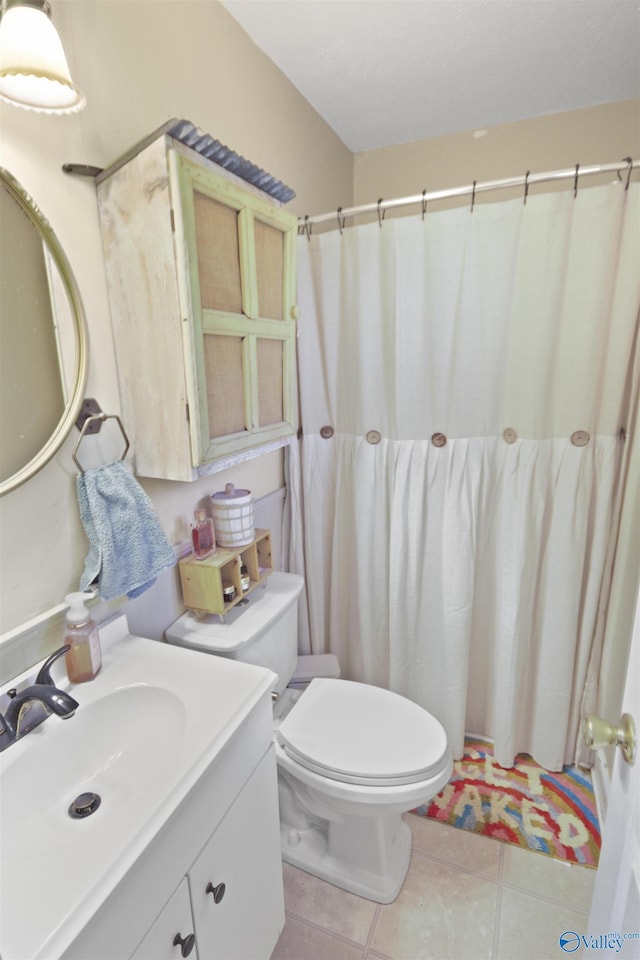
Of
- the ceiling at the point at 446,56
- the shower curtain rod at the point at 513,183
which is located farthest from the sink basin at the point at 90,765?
the ceiling at the point at 446,56

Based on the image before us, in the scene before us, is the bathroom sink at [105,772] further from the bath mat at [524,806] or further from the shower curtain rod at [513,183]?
the shower curtain rod at [513,183]

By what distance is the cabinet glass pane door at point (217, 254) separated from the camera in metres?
0.93

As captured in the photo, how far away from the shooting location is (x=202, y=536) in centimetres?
124

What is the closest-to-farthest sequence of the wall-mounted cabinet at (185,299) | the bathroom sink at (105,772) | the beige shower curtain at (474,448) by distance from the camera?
the bathroom sink at (105,772) < the wall-mounted cabinet at (185,299) < the beige shower curtain at (474,448)

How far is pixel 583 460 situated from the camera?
4.68 feet

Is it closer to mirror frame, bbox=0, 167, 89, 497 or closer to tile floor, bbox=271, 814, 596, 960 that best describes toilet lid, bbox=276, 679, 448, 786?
tile floor, bbox=271, 814, 596, 960

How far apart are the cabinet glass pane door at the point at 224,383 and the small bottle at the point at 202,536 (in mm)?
292

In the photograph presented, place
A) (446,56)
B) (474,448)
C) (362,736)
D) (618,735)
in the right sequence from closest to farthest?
1. (618,735)
2. (362,736)
3. (446,56)
4. (474,448)

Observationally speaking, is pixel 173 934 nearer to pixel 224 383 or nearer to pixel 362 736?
pixel 362 736

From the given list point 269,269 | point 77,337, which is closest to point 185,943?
point 77,337

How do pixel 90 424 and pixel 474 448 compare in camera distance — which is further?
pixel 474 448

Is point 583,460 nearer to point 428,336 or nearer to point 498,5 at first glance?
point 428,336

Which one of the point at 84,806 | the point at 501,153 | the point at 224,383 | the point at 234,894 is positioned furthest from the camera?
the point at 501,153

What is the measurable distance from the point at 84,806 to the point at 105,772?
3.1 inches
